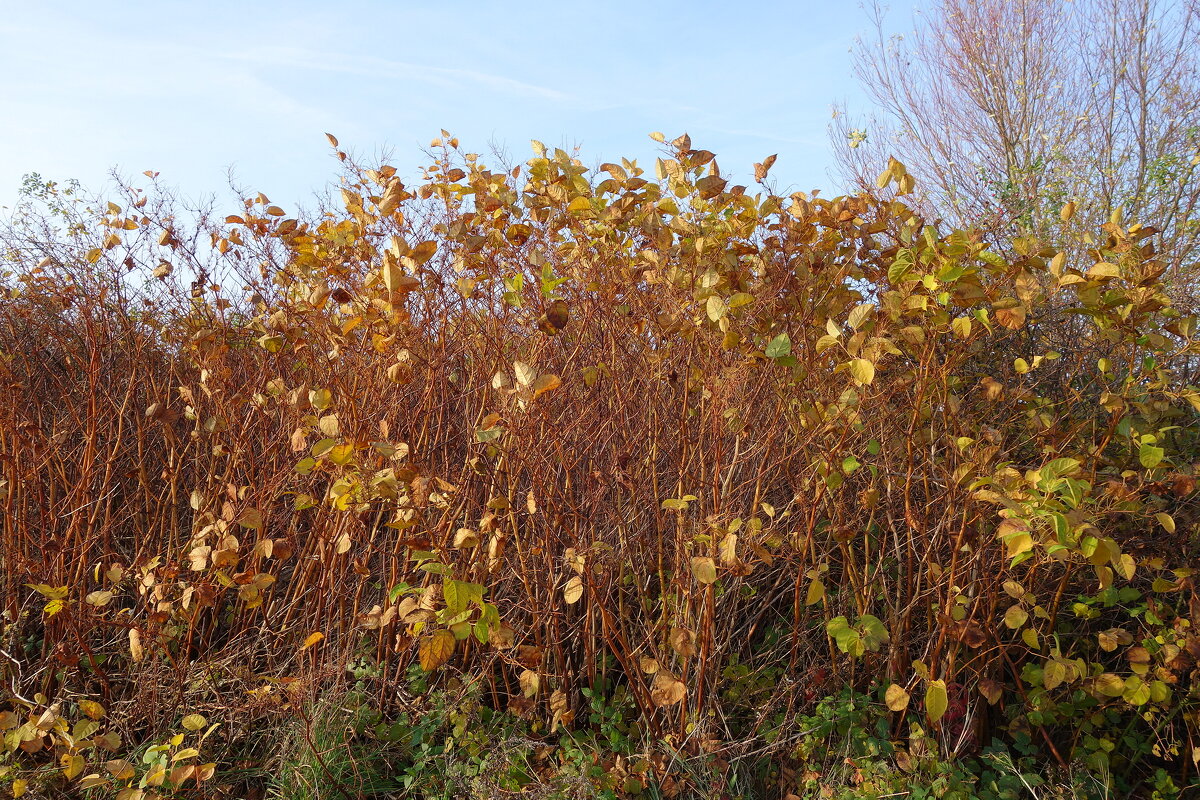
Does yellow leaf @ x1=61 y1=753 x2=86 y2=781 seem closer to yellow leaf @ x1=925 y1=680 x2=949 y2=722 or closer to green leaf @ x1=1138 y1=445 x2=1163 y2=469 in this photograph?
yellow leaf @ x1=925 y1=680 x2=949 y2=722

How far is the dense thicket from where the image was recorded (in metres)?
2.37

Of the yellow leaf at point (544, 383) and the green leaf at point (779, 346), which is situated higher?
the green leaf at point (779, 346)

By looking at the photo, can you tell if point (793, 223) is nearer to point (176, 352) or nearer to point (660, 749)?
point (660, 749)

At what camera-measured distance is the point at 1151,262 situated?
95.2 inches

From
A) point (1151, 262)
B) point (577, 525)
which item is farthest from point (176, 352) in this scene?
point (1151, 262)

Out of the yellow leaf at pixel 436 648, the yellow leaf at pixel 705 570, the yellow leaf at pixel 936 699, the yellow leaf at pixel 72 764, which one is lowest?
the yellow leaf at pixel 72 764

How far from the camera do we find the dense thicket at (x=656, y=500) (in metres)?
2.37

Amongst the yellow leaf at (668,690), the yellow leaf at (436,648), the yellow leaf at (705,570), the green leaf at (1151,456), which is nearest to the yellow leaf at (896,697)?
the yellow leaf at (668,690)

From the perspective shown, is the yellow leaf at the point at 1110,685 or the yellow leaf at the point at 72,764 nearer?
the yellow leaf at the point at 72,764

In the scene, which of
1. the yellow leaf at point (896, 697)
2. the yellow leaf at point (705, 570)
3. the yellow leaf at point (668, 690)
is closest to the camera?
the yellow leaf at point (705, 570)

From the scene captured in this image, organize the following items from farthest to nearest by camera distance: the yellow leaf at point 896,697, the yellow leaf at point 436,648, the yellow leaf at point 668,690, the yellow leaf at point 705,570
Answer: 1. the yellow leaf at point 896,697
2. the yellow leaf at point 668,690
3. the yellow leaf at point 705,570
4. the yellow leaf at point 436,648

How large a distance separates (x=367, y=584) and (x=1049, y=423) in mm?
2446

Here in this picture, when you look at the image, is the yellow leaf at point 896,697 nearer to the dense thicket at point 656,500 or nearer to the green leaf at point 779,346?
the dense thicket at point 656,500

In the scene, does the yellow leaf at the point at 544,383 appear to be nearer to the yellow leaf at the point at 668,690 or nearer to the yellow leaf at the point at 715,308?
the yellow leaf at the point at 715,308
